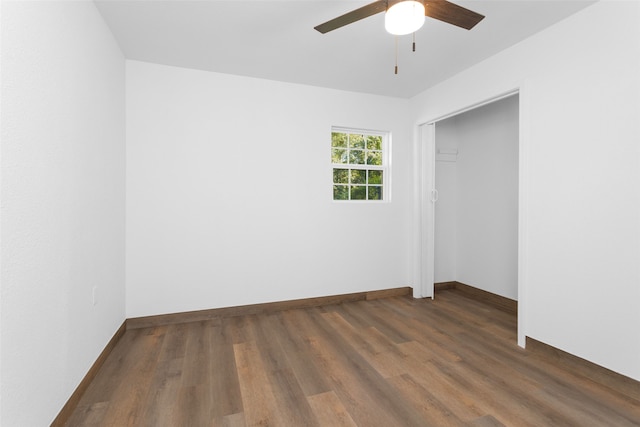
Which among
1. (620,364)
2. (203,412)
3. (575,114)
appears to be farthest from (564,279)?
(203,412)

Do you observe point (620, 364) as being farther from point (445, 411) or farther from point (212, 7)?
point (212, 7)

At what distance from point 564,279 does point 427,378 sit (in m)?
1.31

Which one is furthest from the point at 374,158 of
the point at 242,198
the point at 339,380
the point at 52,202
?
the point at 52,202

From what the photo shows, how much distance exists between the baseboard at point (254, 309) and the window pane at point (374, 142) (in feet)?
6.25

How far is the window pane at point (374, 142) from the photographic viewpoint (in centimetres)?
399

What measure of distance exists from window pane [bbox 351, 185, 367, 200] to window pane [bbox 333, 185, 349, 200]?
0.28ft

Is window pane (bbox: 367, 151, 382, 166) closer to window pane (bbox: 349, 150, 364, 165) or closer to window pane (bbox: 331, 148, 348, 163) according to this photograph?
window pane (bbox: 349, 150, 364, 165)

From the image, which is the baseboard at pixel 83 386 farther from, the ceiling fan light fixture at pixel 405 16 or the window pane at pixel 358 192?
the window pane at pixel 358 192

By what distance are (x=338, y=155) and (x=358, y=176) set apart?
39 cm

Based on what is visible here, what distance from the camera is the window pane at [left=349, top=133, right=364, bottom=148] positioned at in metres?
3.89

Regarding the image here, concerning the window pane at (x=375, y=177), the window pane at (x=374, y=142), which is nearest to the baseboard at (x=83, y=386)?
the window pane at (x=375, y=177)

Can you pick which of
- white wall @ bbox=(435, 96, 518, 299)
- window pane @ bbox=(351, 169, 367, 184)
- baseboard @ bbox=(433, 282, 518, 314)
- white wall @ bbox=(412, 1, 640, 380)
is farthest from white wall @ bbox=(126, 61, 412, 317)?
white wall @ bbox=(412, 1, 640, 380)

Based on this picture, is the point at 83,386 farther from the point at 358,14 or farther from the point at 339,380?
the point at 358,14

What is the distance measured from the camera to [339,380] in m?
2.02
